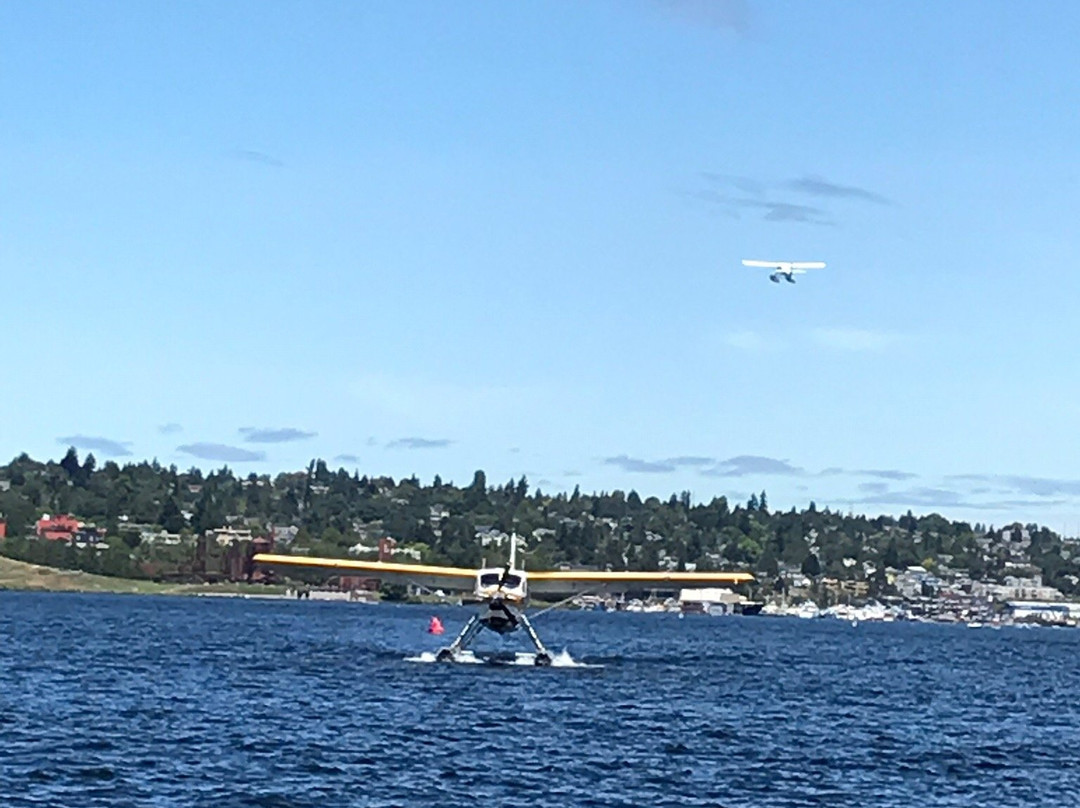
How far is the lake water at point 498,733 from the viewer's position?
36.6 metres

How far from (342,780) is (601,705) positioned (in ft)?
54.4

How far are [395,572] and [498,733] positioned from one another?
83.5 feet

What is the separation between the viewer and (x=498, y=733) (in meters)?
44.6

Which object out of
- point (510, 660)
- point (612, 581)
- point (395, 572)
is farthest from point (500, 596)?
point (612, 581)

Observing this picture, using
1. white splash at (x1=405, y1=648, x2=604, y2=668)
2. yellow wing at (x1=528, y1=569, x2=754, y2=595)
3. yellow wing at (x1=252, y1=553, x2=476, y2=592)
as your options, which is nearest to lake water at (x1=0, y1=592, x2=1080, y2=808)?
white splash at (x1=405, y1=648, x2=604, y2=668)

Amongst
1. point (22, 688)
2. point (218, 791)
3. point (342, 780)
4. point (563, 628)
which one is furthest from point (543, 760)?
point (563, 628)

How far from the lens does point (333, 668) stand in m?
65.1

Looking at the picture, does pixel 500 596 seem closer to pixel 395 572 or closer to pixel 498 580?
pixel 498 580

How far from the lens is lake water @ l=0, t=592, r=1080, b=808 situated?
36594mm

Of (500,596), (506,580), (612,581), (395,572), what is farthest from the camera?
(612,581)

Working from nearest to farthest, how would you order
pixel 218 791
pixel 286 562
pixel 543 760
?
pixel 218 791
pixel 543 760
pixel 286 562

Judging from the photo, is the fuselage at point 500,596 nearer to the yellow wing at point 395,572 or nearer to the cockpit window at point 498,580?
the cockpit window at point 498,580

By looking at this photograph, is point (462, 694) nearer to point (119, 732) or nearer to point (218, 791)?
point (119, 732)

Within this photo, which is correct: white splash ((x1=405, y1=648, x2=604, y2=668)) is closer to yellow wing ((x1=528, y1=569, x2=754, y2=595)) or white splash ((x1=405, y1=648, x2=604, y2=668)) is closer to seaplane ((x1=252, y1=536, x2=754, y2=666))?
seaplane ((x1=252, y1=536, x2=754, y2=666))
